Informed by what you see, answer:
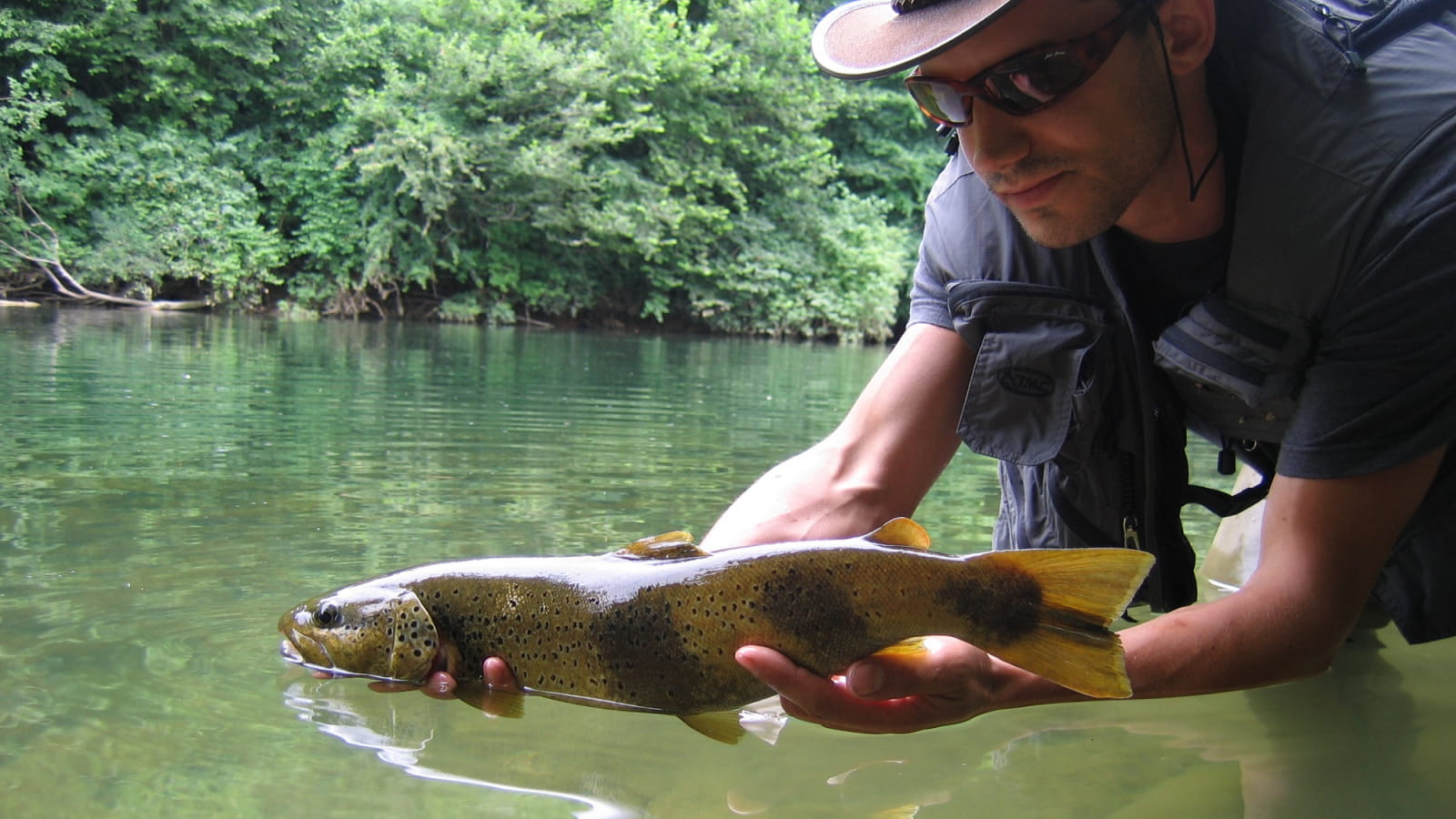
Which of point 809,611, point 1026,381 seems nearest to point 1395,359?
point 1026,381

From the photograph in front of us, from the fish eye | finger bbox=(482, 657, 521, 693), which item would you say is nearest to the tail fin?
finger bbox=(482, 657, 521, 693)

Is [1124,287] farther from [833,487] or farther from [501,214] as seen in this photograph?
[501,214]

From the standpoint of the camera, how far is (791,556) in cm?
237

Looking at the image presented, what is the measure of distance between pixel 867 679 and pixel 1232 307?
136cm

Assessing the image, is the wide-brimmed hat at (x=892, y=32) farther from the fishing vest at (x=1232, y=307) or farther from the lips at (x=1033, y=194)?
the fishing vest at (x=1232, y=307)

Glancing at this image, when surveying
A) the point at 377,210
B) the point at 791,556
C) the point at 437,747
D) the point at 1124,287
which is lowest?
the point at 437,747

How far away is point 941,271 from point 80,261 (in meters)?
26.5

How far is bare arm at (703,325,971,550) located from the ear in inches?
43.3

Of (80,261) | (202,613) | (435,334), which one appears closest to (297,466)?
(202,613)

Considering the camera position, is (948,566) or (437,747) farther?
(437,747)

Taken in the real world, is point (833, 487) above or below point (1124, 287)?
below

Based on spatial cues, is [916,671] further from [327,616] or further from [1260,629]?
[327,616]

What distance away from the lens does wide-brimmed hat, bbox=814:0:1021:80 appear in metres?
2.38

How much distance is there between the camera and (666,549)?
2.51 metres
